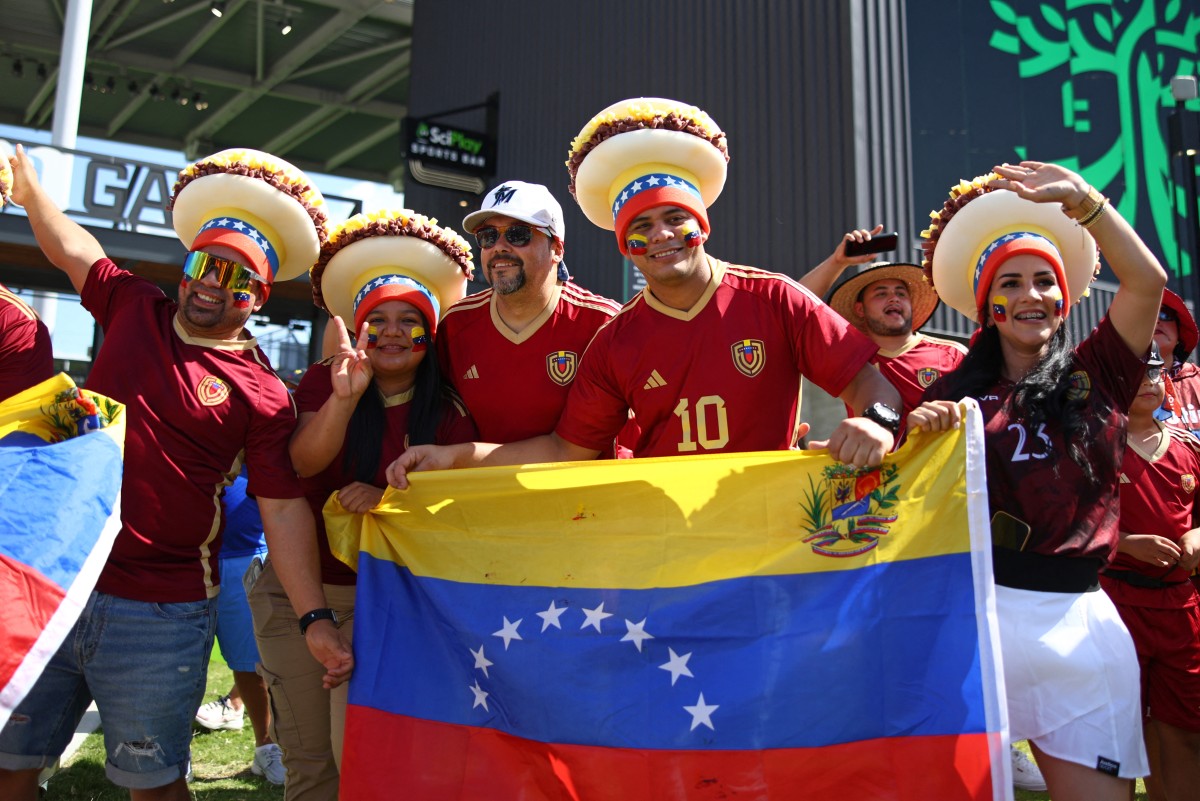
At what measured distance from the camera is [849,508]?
10.1ft

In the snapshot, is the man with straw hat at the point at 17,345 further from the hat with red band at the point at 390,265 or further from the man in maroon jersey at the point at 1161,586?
the man in maroon jersey at the point at 1161,586

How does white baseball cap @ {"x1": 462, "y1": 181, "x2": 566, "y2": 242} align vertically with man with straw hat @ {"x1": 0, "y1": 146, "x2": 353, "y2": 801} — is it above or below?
above

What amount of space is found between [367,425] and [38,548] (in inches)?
54.0

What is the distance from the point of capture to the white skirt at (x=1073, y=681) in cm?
288

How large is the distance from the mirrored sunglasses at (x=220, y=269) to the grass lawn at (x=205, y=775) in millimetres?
3072

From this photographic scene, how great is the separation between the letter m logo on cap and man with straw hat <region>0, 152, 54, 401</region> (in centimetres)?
194

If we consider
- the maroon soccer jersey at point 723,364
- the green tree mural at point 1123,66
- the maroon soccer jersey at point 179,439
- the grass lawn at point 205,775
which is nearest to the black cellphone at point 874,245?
the maroon soccer jersey at point 723,364

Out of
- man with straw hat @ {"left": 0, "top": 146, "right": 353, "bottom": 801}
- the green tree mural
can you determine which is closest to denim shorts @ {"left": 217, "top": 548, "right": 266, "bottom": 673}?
man with straw hat @ {"left": 0, "top": 146, "right": 353, "bottom": 801}

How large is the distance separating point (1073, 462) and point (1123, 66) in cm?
1425

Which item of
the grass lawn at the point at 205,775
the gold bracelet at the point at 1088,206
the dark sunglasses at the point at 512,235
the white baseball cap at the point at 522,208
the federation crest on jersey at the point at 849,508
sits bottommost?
the grass lawn at the point at 205,775

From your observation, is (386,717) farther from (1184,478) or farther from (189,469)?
(1184,478)

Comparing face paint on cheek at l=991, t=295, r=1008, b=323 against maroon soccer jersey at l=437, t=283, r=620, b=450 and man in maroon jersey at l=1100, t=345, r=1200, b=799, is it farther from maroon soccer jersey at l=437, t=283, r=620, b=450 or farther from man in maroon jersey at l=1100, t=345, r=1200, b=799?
maroon soccer jersey at l=437, t=283, r=620, b=450

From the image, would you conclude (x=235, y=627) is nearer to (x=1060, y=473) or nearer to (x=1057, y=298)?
(x=1060, y=473)

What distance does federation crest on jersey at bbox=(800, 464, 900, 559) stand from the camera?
9.93ft
